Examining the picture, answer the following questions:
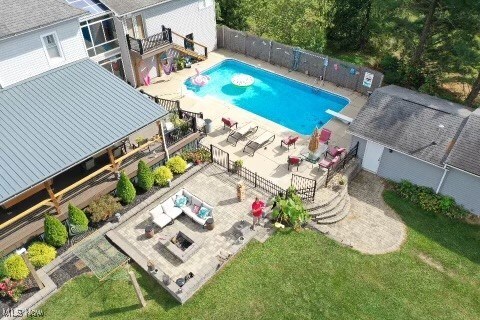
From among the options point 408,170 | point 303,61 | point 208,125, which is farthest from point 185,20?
point 408,170

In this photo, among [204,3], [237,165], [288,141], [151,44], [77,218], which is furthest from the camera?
[204,3]

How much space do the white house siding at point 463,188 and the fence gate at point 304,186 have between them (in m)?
7.26

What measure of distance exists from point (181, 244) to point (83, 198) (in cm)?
550

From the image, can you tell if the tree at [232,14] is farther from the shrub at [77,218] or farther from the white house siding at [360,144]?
the shrub at [77,218]

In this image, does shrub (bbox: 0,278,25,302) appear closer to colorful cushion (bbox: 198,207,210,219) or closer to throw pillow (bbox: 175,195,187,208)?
throw pillow (bbox: 175,195,187,208)

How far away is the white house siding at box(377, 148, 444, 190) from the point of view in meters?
21.5

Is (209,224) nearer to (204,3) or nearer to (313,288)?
(313,288)

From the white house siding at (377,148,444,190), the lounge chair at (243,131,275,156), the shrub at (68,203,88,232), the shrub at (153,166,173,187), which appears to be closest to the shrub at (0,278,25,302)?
the shrub at (68,203,88,232)

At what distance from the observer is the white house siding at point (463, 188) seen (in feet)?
66.8

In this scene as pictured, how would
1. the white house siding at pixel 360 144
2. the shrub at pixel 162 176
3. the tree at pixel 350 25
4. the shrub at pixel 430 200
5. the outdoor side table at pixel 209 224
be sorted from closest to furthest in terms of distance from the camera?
1. the outdoor side table at pixel 209 224
2. the shrub at pixel 430 200
3. the shrub at pixel 162 176
4. the white house siding at pixel 360 144
5. the tree at pixel 350 25

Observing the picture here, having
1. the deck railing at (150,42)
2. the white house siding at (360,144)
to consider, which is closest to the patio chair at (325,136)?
the white house siding at (360,144)

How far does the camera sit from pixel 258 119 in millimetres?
27797

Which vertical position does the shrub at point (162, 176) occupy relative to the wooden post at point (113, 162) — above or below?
below

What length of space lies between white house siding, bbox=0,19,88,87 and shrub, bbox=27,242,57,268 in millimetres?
9231
